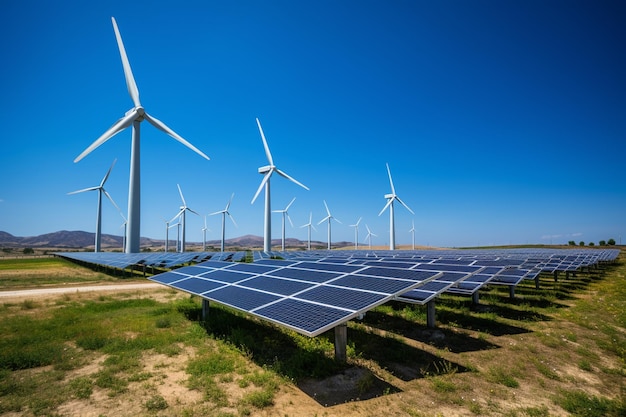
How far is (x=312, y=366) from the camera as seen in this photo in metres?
9.93

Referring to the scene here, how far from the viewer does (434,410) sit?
7.39 metres

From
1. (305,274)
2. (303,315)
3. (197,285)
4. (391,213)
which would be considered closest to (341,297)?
(303,315)

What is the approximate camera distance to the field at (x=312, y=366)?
7.73 meters

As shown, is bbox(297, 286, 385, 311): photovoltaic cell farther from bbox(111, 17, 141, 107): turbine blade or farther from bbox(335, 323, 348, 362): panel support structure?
bbox(111, 17, 141, 107): turbine blade

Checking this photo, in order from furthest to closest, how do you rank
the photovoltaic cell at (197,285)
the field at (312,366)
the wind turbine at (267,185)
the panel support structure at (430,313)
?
the wind turbine at (267,185)
the panel support structure at (430,313)
the photovoltaic cell at (197,285)
the field at (312,366)

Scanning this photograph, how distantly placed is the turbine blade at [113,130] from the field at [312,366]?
30207 mm

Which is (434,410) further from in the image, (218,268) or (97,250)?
(97,250)

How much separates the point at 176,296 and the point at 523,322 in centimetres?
2347

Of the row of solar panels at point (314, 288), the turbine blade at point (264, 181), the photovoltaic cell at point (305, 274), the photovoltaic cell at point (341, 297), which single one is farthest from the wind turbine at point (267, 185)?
the photovoltaic cell at point (341, 297)

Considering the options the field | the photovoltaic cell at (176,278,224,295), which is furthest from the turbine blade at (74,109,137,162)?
the photovoltaic cell at (176,278,224,295)

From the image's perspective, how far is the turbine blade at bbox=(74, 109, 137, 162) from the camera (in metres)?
41.2

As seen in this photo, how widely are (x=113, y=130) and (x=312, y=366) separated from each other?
48436 millimetres

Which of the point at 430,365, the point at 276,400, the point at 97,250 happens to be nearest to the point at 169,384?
the point at 276,400

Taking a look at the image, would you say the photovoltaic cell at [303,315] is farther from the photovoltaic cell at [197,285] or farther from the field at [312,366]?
the photovoltaic cell at [197,285]
